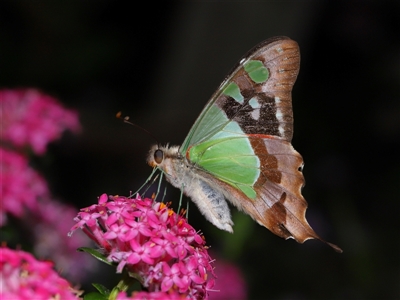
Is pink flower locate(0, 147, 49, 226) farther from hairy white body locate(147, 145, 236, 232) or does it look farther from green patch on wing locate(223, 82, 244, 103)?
green patch on wing locate(223, 82, 244, 103)

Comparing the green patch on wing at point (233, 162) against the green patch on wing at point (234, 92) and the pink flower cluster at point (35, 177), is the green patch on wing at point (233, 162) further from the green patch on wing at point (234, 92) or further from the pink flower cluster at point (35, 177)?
the pink flower cluster at point (35, 177)

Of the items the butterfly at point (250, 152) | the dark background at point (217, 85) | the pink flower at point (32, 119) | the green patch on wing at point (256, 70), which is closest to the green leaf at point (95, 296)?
the butterfly at point (250, 152)

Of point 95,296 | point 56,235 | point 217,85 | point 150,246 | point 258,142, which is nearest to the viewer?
point 95,296

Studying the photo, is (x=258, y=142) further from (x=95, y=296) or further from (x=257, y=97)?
(x=95, y=296)

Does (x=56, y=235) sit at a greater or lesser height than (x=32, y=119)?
lesser

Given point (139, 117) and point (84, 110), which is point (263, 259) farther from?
point (84, 110)

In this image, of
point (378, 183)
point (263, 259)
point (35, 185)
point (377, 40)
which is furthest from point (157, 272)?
point (377, 40)

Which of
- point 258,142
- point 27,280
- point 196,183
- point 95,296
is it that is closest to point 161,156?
point 196,183
